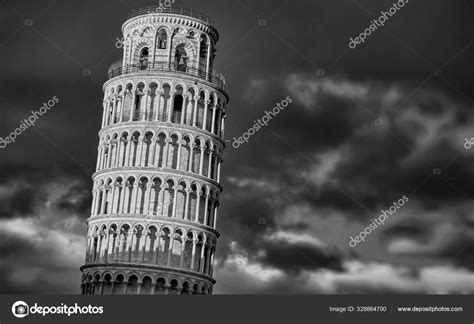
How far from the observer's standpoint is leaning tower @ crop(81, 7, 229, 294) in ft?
247

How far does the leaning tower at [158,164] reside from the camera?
7525cm

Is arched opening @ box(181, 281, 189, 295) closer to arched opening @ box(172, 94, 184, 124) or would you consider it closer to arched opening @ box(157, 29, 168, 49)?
arched opening @ box(172, 94, 184, 124)

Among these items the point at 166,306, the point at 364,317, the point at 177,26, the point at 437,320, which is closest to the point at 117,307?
the point at 166,306

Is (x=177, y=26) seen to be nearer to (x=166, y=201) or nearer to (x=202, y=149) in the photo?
(x=202, y=149)

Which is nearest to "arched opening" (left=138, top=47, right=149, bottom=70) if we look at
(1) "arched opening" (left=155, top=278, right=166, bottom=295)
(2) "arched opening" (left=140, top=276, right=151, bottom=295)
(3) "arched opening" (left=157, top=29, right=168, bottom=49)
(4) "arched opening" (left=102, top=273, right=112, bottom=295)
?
(3) "arched opening" (left=157, top=29, right=168, bottom=49)

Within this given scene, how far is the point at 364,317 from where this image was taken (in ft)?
135

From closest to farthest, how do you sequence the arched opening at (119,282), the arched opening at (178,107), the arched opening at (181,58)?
1. the arched opening at (119,282)
2. the arched opening at (178,107)
3. the arched opening at (181,58)

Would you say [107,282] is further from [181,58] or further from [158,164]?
[181,58]

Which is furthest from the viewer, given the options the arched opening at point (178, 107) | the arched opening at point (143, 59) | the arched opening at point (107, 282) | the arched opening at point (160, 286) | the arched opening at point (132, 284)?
the arched opening at point (143, 59)

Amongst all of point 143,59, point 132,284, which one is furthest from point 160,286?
point 143,59

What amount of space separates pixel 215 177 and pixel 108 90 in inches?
538

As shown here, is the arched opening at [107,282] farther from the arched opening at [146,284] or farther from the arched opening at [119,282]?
A: the arched opening at [146,284]

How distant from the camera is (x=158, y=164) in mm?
77562

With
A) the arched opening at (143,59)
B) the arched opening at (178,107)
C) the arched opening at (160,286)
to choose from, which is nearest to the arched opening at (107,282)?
the arched opening at (160,286)
